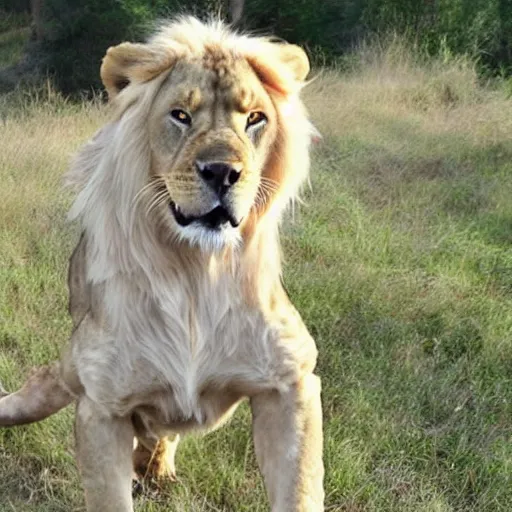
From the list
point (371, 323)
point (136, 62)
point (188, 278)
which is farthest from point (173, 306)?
point (371, 323)

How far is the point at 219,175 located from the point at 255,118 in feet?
0.68

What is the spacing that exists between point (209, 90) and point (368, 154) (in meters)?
4.72

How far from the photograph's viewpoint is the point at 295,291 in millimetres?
3656

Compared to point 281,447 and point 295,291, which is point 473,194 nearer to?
point 295,291

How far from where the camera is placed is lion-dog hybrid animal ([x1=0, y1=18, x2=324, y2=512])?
1.82 metres

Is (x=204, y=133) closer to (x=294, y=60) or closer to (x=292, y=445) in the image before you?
(x=294, y=60)

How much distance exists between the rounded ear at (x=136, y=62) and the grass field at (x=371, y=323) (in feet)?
3.72

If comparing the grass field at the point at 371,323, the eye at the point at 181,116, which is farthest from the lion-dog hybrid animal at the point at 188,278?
the grass field at the point at 371,323

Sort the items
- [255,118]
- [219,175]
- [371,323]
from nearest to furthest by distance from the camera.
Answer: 1. [219,175]
2. [255,118]
3. [371,323]

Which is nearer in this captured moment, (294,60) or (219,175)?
(219,175)

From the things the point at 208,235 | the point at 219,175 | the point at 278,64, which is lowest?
the point at 208,235

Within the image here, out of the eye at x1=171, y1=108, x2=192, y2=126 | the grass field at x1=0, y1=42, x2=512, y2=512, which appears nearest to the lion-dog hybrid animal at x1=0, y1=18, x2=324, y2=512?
the eye at x1=171, y1=108, x2=192, y2=126

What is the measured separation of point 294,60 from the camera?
197 centimetres

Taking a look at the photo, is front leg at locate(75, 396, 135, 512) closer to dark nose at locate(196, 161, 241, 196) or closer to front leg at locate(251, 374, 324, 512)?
front leg at locate(251, 374, 324, 512)
